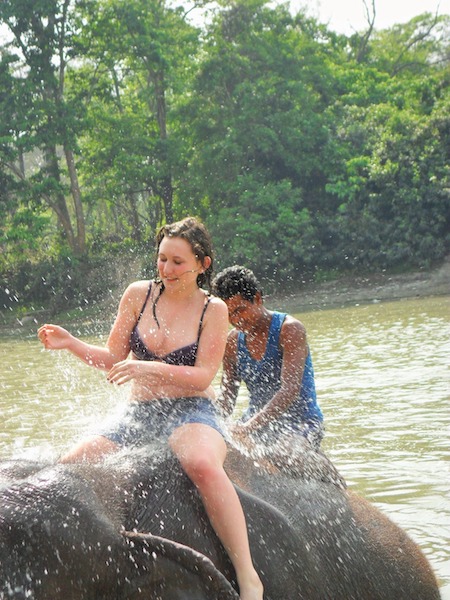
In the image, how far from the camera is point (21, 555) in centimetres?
249

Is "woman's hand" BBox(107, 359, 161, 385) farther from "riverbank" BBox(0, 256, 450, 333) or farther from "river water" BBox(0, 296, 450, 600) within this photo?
"riverbank" BBox(0, 256, 450, 333)

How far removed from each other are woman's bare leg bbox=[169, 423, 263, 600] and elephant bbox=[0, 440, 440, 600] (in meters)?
0.04

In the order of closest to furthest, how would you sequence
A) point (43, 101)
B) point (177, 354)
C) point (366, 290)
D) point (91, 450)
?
point (91, 450) → point (177, 354) → point (366, 290) → point (43, 101)

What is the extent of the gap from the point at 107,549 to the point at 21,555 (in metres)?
0.23

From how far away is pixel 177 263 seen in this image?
3693 mm

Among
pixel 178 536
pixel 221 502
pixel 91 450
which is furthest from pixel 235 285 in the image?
pixel 178 536

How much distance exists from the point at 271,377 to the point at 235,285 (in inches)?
18.6

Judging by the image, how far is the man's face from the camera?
472 centimetres

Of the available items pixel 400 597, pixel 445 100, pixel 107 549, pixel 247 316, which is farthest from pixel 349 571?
pixel 445 100

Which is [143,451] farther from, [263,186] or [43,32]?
[43,32]

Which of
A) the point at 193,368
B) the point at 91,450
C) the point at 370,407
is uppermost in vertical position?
the point at 193,368

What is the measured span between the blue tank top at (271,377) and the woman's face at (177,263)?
1.04 metres

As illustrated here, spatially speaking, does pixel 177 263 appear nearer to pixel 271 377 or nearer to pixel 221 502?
pixel 221 502

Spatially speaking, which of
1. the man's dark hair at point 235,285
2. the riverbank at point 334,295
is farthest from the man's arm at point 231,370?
the riverbank at point 334,295
